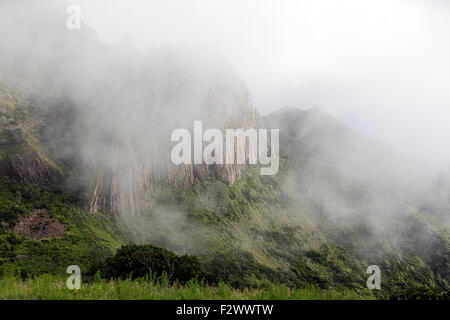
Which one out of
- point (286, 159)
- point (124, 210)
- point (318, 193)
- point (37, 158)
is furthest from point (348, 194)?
point (37, 158)

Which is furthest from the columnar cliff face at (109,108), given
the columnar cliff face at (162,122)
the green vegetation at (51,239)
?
the green vegetation at (51,239)

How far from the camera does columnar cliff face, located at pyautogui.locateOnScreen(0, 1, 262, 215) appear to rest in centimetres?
8306

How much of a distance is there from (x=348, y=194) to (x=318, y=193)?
16.8 m

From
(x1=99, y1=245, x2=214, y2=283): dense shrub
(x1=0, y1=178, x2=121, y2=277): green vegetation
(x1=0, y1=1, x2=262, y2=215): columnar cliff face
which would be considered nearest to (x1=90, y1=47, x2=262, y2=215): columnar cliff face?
(x1=0, y1=1, x2=262, y2=215): columnar cliff face

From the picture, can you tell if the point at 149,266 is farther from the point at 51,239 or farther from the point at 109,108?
A: the point at 109,108

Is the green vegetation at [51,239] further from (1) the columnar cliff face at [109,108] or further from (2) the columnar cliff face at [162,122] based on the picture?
(2) the columnar cliff face at [162,122]

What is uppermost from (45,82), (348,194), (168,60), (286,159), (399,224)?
(168,60)

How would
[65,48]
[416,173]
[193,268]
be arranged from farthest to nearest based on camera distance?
[416,173]
[65,48]
[193,268]

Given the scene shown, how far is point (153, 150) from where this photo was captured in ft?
321

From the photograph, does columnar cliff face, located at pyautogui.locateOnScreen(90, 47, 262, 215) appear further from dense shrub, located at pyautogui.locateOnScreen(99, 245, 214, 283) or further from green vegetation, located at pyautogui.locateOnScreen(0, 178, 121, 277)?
dense shrub, located at pyautogui.locateOnScreen(99, 245, 214, 283)

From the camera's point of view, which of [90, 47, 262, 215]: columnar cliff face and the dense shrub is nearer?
the dense shrub

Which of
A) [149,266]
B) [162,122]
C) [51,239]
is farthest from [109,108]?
[149,266]

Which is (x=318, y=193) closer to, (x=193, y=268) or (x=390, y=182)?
(x=390, y=182)

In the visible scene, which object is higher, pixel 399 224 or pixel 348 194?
pixel 348 194
